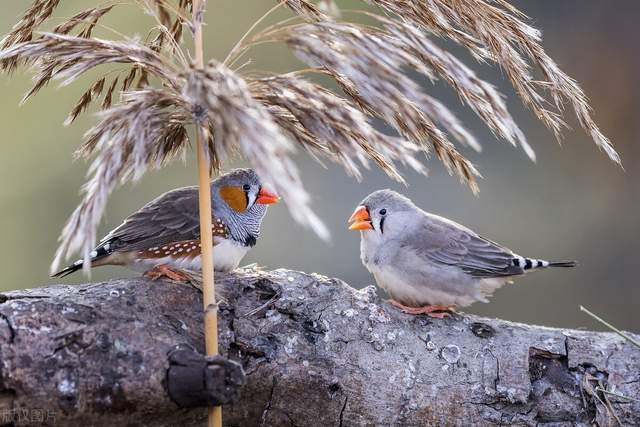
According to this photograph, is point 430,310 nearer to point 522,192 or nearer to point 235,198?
point 235,198

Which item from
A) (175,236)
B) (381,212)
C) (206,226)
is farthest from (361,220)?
(206,226)

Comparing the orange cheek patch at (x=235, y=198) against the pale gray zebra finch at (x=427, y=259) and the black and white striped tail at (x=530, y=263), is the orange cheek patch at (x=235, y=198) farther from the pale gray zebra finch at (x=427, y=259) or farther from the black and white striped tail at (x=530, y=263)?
the black and white striped tail at (x=530, y=263)

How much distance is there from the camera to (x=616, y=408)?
2.77m

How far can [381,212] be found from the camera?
11.9 ft

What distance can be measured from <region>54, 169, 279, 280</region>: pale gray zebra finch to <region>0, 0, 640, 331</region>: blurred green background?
2320 millimetres

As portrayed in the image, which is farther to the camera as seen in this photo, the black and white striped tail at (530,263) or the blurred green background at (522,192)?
the blurred green background at (522,192)

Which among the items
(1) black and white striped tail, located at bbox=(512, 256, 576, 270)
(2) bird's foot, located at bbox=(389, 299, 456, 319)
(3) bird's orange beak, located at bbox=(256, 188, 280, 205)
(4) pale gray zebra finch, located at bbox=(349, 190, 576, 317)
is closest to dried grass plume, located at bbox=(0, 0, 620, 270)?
(2) bird's foot, located at bbox=(389, 299, 456, 319)

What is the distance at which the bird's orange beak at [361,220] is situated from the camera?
3.57 m

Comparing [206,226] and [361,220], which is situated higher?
[206,226]

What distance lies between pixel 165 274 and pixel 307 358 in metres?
0.53

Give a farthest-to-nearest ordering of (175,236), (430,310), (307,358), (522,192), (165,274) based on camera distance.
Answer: (522,192), (175,236), (430,310), (165,274), (307,358)

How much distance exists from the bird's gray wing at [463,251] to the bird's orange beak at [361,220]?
18 centimetres

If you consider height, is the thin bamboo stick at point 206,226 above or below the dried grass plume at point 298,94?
below

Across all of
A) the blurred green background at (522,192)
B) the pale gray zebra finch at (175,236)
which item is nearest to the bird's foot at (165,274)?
the pale gray zebra finch at (175,236)
